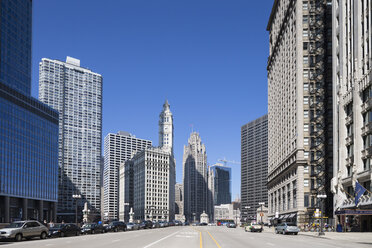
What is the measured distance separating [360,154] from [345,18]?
22188 millimetres

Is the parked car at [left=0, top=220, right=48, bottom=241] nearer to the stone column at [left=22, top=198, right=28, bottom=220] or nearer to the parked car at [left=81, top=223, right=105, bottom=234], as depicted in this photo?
A: the parked car at [left=81, top=223, right=105, bottom=234]

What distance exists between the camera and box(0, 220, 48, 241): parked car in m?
39.0

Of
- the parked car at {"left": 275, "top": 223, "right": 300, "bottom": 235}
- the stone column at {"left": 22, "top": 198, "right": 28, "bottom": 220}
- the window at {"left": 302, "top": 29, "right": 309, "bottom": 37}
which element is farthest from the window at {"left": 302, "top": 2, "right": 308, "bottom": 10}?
the stone column at {"left": 22, "top": 198, "right": 28, "bottom": 220}

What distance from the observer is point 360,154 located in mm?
62688

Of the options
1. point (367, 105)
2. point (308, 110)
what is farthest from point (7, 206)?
point (367, 105)

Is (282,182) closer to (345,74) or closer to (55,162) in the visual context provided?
(345,74)

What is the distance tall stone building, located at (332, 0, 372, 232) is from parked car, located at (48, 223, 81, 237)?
32.8 m

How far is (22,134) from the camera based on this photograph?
13825cm

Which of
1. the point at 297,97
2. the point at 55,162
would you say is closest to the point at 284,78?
the point at 297,97

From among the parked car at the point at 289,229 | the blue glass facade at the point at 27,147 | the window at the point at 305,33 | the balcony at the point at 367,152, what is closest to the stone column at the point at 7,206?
the blue glass facade at the point at 27,147

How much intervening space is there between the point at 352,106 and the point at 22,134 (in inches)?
3988

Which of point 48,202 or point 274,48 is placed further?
point 48,202

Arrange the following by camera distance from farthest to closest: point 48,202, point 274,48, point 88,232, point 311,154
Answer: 1. point 48,202
2. point 274,48
3. point 311,154
4. point 88,232

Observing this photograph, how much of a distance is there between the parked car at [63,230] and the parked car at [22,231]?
9.74 feet
